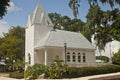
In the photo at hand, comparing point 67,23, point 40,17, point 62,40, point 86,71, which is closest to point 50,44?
point 62,40

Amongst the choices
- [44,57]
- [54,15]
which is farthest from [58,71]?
[54,15]

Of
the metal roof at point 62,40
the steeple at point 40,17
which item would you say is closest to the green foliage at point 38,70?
the metal roof at point 62,40

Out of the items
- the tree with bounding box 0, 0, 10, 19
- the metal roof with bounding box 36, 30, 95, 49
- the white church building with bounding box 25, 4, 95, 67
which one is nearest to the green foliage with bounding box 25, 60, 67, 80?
the tree with bounding box 0, 0, 10, 19

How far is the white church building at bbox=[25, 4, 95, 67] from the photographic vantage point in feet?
139

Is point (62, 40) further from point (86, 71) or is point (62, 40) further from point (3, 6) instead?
point (3, 6)

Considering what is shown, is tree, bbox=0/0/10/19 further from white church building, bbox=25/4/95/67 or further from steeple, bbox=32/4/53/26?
steeple, bbox=32/4/53/26

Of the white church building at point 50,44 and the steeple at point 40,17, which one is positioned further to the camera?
the steeple at point 40,17

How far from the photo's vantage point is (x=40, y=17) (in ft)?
149

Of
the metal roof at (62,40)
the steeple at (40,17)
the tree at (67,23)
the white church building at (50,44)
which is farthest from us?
the tree at (67,23)

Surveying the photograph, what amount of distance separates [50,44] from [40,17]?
6.73 m

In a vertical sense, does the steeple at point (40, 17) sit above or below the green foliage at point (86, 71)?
above

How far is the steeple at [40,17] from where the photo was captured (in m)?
44.6

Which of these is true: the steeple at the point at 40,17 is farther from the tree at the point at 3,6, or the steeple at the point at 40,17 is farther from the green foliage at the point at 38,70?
the tree at the point at 3,6

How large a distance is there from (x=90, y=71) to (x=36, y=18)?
561 inches
